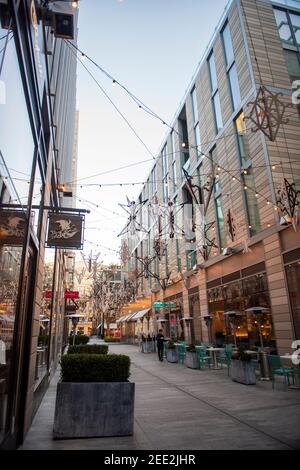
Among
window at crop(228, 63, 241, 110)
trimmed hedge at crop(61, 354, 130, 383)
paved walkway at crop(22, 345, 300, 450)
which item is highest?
window at crop(228, 63, 241, 110)

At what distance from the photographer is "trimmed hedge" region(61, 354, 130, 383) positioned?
6035 mm

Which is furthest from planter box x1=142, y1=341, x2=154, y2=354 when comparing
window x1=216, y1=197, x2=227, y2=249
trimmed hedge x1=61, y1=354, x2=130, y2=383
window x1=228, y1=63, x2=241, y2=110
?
trimmed hedge x1=61, y1=354, x2=130, y2=383

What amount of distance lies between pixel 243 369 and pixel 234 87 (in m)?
17.0

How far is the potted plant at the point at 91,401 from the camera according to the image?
566 cm

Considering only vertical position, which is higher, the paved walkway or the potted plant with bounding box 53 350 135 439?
the potted plant with bounding box 53 350 135 439

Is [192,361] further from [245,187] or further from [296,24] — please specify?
[296,24]

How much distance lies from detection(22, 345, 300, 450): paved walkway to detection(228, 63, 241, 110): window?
637 inches

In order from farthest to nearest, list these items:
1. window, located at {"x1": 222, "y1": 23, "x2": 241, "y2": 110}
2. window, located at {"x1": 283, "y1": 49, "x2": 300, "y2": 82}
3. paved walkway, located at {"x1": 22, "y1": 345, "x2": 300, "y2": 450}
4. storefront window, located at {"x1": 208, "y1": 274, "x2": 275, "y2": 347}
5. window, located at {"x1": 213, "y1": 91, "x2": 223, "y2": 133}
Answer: window, located at {"x1": 213, "y1": 91, "x2": 223, "y2": 133}, window, located at {"x1": 222, "y1": 23, "x2": 241, "y2": 110}, window, located at {"x1": 283, "y1": 49, "x2": 300, "y2": 82}, storefront window, located at {"x1": 208, "y1": 274, "x2": 275, "y2": 347}, paved walkway, located at {"x1": 22, "y1": 345, "x2": 300, "y2": 450}

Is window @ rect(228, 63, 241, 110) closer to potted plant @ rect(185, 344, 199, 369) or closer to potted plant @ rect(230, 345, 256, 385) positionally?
potted plant @ rect(185, 344, 199, 369)

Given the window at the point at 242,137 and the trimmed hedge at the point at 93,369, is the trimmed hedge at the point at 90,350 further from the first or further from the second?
the window at the point at 242,137

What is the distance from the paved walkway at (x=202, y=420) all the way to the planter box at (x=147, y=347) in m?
18.0
